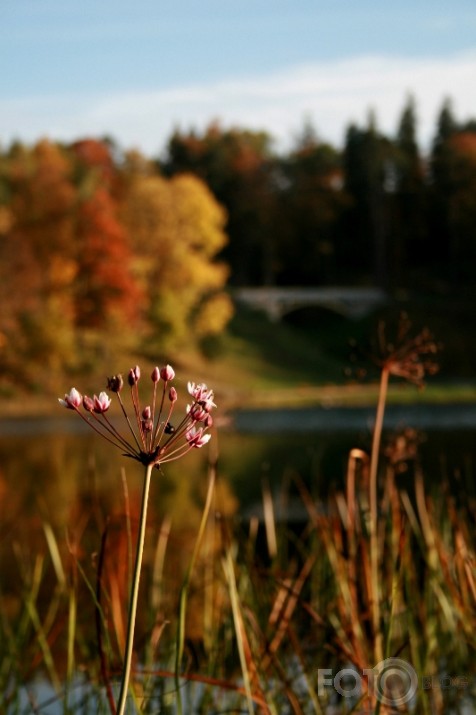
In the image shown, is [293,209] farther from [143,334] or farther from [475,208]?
[143,334]

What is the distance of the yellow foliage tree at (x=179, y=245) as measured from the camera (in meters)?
42.7

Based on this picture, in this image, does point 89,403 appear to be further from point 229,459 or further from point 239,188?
point 239,188

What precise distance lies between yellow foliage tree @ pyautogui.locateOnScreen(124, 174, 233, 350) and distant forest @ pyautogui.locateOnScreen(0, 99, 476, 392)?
2.2 inches

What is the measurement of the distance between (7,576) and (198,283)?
33.5m

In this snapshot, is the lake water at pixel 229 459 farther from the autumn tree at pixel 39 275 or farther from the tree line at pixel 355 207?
the tree line at pixel 355 207

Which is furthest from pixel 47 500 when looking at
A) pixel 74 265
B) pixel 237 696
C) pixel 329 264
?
pixel 329 264

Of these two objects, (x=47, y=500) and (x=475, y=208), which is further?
(x=475, y=208)

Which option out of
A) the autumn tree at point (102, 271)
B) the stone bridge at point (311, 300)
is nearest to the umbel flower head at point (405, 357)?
the autumn tree at point (102, 271)

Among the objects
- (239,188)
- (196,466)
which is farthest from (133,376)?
(239,188)

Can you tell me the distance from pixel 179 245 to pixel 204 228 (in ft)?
5.52

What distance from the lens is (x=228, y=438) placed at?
26953 mm

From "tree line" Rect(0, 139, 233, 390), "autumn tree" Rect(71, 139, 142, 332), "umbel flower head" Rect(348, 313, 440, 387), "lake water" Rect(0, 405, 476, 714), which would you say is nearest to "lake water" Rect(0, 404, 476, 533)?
"lake water" Rect(0, 405, 476, 714)

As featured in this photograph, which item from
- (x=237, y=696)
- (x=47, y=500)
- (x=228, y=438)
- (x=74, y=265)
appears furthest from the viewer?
(x=74, y=265)

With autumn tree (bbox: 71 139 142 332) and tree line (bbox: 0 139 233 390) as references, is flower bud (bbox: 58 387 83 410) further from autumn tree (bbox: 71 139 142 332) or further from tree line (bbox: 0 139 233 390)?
autumn tree (bbox: 71 139 142 332)
